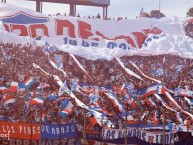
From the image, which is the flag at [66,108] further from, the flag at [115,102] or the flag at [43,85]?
the flag at [115,102]

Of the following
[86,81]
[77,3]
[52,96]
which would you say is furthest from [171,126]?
[77,3]

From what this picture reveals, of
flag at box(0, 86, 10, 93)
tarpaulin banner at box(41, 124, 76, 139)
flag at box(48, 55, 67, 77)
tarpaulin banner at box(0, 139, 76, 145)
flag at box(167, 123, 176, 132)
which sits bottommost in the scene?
flag at box(167, 123, 176, 132)

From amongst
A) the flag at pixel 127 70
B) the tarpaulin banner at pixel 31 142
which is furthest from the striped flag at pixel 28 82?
the tarpaulin banner at pixel 31 142

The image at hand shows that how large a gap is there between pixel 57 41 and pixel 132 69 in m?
5.75

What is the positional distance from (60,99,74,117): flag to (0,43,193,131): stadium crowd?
17cm

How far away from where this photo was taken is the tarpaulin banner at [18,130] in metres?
22.5

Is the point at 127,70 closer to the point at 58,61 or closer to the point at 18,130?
the point at 58,61

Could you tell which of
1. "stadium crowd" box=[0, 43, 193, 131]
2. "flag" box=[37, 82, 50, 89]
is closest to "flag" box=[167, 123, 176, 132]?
"stadium crowd" box=[0, 43, 193, 131]

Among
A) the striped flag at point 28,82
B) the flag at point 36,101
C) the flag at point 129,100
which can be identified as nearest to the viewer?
the flag at point 36,101

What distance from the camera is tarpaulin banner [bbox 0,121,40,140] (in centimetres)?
2247

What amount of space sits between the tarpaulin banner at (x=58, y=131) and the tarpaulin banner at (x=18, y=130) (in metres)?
0.47

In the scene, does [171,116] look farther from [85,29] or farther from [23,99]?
[85,29]

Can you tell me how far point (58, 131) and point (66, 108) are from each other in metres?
5.23

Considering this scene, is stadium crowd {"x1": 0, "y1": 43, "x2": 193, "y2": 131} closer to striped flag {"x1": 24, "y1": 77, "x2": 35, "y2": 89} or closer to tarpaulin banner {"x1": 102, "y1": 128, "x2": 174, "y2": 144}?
striped flag {"x1": 24, "y1": 77, "x2": 35, "y2": 89}
